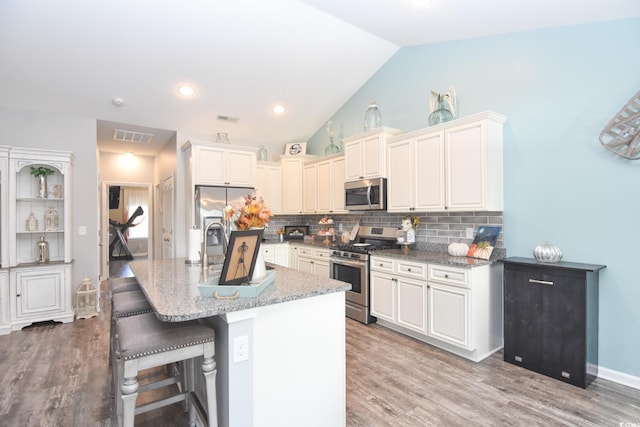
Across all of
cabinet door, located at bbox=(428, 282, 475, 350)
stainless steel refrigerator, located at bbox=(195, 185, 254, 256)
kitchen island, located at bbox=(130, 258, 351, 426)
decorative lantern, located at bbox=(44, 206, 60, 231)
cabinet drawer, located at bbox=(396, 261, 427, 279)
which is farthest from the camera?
stainless steel refrigerator, located at bbox=(195, 185, 254, 256)

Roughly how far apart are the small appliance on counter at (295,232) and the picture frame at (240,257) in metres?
4.05

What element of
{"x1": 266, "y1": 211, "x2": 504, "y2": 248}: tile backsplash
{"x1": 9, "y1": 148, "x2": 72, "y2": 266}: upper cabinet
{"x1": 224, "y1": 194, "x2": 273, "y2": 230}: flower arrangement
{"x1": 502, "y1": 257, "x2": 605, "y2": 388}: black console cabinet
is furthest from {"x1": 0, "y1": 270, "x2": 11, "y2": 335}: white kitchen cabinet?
{"x1": 502, "y1": 257, "x2": 605, "y2": 388}: black console cabinet

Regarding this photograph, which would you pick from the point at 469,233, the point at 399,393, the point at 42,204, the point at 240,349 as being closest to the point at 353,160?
the point at 469,233

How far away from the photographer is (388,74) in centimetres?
451

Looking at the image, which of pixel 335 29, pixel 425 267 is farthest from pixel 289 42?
pixel 425 267

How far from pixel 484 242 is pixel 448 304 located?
2.34 ft

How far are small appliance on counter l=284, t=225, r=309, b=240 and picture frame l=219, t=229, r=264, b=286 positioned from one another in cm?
405

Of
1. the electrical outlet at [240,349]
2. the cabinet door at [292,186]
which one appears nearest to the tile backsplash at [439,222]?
the cabinet door at [292,186]

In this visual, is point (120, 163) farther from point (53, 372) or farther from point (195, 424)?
point (195, 424)

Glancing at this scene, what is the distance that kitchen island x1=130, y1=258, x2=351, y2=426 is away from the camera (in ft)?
5.19

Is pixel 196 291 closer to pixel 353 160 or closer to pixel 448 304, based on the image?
pixel 448 304

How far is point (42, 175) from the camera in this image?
13.3 feet

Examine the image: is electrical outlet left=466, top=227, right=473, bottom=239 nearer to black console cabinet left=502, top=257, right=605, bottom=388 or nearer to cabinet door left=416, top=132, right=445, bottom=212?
cabinet door left=416, top=132, right=445, bottom=212

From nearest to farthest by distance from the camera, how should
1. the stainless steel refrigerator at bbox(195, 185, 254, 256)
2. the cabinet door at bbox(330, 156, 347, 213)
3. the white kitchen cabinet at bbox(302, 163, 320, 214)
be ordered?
1. the stainless steel refrigerator at bbox(195, 185, 254, 256)
2. the cabinet door at bbox(330, 156, 347, 213)
3. the white kitchen cabinet at bbox(302, 163, 320, 214)
